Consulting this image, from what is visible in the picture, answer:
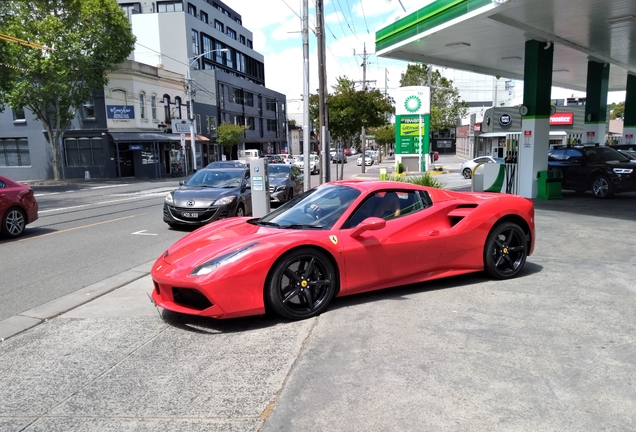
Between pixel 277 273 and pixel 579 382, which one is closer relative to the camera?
pixel 579 382

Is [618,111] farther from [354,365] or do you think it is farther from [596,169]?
[354,365]

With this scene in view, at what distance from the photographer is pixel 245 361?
4035mm

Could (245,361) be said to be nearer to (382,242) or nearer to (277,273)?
(277,273)

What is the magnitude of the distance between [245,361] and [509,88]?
60598 mm

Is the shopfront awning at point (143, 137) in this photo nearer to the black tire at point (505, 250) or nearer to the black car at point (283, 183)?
the black car at point (283, 183)

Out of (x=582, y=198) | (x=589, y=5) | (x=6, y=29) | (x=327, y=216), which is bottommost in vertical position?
(x=582, y=198)

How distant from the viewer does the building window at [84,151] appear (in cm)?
3803

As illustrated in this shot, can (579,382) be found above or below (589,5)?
below

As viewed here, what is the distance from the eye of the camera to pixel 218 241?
203 inches

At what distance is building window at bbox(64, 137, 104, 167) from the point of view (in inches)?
1497

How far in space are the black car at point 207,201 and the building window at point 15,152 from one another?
1297 inches

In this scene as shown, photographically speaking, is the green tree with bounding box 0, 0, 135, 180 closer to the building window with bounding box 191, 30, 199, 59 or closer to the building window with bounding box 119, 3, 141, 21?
the building window with bounding box 191, 30, 199, 59

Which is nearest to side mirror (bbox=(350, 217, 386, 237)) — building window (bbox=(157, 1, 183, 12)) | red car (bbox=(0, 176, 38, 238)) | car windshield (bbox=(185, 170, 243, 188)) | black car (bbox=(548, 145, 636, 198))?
car windshield (bbox=(185, 170, 243, 188))

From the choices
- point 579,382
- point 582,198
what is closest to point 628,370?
point 579,382
